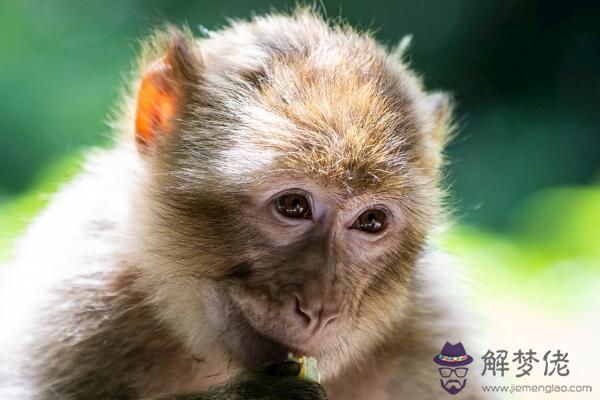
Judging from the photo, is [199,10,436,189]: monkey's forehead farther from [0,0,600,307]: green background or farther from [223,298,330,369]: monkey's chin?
[0,0,600,307]: green background

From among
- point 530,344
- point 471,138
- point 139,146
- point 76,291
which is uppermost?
point 471,138

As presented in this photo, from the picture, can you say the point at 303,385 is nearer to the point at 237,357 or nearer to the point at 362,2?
the point at 237,357

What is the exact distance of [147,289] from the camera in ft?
6.81

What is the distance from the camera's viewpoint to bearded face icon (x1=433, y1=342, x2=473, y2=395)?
2.21 metres

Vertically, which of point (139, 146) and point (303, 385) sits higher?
point (139, 146)

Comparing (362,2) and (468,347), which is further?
(362,2)

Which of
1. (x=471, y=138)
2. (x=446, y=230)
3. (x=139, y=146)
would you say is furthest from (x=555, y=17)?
(x=139, y=146)

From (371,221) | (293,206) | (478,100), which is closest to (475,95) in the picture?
(478,100)

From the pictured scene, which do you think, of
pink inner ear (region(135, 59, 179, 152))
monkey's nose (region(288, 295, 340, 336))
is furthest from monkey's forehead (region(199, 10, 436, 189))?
monkey's nose (region(288, 295, 340, 336))

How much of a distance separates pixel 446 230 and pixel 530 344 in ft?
1.40

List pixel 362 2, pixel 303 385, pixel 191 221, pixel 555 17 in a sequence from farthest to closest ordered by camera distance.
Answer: pixel 362 2 → pixel 555 17 → pixel 191 221 → pixel 303 385

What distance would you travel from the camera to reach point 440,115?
238 cm

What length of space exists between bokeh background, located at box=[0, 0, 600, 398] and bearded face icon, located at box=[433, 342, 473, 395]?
2.39 ft

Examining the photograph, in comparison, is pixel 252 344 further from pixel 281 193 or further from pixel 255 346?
pixel 281 193
